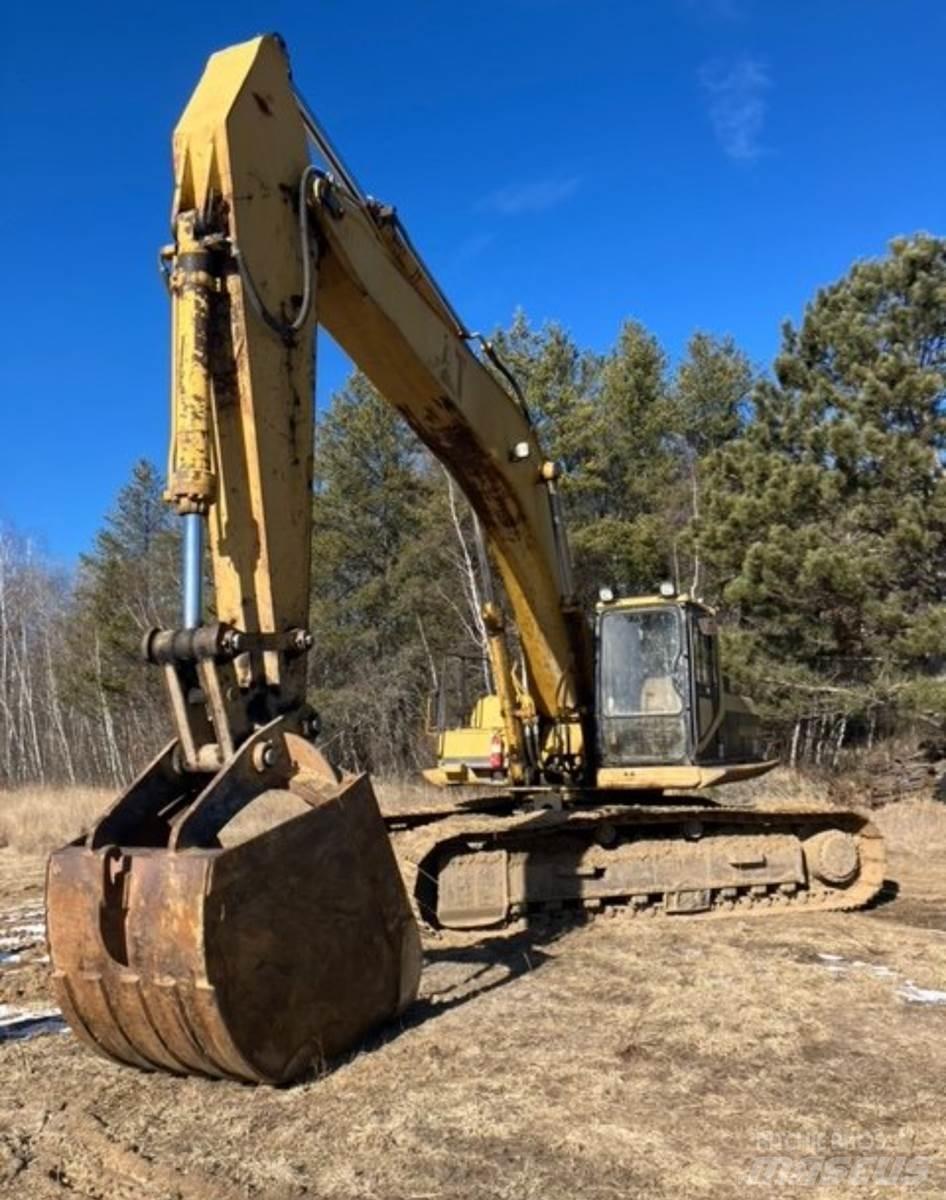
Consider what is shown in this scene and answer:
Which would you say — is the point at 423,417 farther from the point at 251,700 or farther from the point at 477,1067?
the point at 477,1067

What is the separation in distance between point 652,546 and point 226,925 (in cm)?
2166

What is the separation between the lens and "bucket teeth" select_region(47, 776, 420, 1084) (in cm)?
436

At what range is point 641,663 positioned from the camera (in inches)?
378

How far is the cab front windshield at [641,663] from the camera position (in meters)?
9.47

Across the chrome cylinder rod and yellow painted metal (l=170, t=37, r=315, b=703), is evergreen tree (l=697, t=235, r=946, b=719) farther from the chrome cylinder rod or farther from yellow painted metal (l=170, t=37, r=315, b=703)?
the chrome cylinder rod

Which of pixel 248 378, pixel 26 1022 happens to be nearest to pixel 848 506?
pixel 248 378

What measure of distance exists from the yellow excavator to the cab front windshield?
96 centimetres

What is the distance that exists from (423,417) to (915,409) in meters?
11.3

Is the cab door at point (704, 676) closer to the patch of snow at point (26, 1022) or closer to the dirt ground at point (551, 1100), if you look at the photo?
the dirt ground at point (551, 1100)

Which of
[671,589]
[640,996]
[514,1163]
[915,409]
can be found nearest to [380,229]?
[671,589]

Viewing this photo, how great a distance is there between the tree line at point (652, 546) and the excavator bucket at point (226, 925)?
562 cm

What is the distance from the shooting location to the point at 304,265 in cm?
592

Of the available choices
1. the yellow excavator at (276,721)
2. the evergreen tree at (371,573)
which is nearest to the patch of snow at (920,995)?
the yellow excavator at (276,721)

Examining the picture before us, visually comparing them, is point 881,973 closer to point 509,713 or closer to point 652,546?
point 509,713
